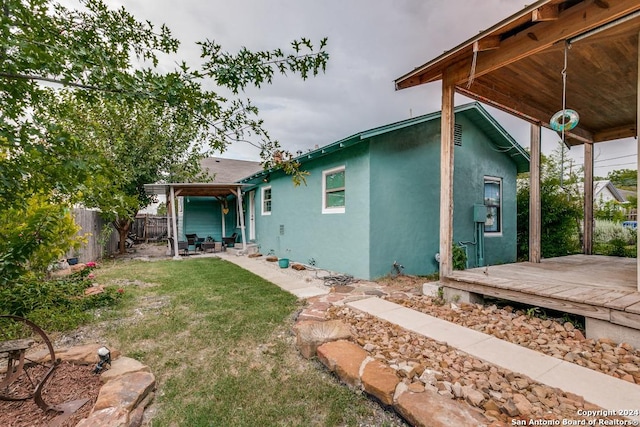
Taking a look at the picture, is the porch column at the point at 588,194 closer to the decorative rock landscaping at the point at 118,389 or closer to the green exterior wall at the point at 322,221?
the green exterior wall at the point at 322,221

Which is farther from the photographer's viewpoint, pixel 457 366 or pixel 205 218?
pixel 205 218

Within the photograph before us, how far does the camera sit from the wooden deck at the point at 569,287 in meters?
2.88

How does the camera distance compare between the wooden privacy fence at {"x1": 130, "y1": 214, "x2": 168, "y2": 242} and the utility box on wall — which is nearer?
the utility box on wall

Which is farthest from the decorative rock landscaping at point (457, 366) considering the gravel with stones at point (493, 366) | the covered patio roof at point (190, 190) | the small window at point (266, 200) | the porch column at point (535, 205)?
the covered patio roof at point (190, 190)

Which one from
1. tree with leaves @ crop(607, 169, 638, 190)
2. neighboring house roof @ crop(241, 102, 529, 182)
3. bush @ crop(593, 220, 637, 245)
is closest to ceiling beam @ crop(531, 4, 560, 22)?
neighboring house roof @ crop(241, 102, 529, 182)

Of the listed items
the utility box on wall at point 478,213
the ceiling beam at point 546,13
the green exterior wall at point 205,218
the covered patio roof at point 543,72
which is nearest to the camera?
the ceiling beam at point 546,13

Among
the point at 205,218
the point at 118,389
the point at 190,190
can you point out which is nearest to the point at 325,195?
the point at 118,389

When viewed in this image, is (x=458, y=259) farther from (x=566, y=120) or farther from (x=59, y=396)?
(x=59, y=396)

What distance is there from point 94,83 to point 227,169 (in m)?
15.7

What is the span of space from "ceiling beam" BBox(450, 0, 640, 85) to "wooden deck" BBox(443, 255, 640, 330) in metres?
2.89

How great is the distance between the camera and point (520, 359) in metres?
2.59

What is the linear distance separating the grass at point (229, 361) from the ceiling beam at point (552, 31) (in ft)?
14.0

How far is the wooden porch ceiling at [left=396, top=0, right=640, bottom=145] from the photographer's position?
3072 mm

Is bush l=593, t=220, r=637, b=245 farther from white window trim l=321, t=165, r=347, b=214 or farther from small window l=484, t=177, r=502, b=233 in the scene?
white window trim l=321, t=165, r=347, b=214
